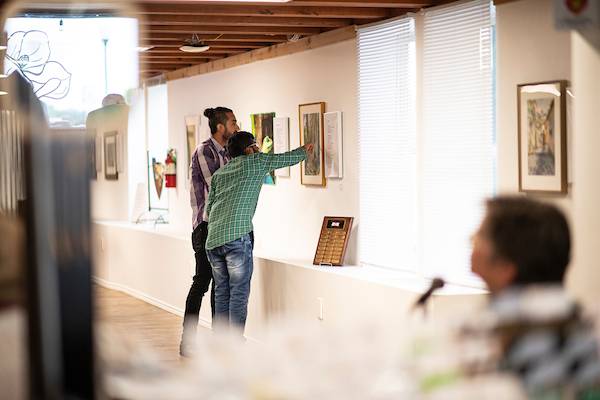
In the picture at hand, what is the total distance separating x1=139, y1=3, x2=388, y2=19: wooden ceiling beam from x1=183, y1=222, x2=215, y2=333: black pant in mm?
1850

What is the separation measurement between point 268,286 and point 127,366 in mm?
7332

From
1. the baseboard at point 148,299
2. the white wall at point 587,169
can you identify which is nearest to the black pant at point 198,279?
the baseboard at point 148,299

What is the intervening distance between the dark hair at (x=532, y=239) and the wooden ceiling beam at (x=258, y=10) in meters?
5.08

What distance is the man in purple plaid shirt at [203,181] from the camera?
27.3ft

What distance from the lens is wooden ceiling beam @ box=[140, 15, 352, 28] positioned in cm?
754

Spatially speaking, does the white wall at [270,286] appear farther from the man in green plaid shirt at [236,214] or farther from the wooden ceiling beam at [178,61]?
the wooden ceiling beam at [178,61]

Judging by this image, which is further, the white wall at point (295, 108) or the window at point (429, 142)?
the white wall at point (295, 108)

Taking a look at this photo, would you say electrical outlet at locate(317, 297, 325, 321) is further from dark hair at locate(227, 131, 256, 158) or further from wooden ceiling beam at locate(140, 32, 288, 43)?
wooden ceiling beam at locate(140, 32, 288, 43)

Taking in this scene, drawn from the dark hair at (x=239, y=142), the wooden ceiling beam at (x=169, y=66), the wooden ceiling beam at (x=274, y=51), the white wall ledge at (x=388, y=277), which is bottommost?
the white wall ledge at (x=388, y=277)

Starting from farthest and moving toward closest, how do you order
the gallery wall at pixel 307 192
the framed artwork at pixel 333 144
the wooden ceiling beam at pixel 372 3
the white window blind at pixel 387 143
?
1. the framed artwork at pixel 333 144
2. the white window blind at pixel 387 143
3. the wooden ceiling beam at pixel 372 3
4. the gallery wall at pixel 307 192

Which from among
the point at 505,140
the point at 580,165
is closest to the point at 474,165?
the point at 505,140

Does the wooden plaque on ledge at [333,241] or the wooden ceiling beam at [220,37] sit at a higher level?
the wooden ceiling beam at [220,37]

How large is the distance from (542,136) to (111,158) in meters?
8.90

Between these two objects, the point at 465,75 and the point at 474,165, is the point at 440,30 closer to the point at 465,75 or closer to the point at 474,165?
the point at 465,75
